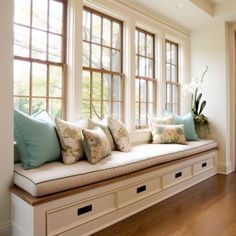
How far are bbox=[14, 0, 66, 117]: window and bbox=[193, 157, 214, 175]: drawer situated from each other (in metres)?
2.19

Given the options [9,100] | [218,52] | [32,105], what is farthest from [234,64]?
[9,100]

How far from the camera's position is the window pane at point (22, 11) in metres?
2.60

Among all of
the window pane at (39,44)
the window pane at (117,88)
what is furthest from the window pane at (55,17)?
the window pane at (117,88)

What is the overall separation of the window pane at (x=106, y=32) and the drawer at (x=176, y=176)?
6.62 feet

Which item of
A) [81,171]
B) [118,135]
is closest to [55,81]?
[118,135]

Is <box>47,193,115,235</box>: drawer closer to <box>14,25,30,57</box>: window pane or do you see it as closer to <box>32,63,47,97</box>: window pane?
<box>32,63,47,97</box>: window pane

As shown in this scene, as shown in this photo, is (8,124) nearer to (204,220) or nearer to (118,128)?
(118,128)

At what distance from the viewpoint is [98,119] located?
3402 mm

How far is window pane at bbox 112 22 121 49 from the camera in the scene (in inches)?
142

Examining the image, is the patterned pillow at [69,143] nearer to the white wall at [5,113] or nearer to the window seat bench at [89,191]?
the window seat bench at [89,191]

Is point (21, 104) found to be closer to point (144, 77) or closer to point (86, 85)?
point (86, 85)

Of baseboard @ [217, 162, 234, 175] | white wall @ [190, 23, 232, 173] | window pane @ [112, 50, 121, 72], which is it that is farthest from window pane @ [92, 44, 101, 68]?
baseboard @ [217, 162, 234, 175]

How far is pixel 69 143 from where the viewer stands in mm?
2398

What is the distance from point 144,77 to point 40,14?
196cm
